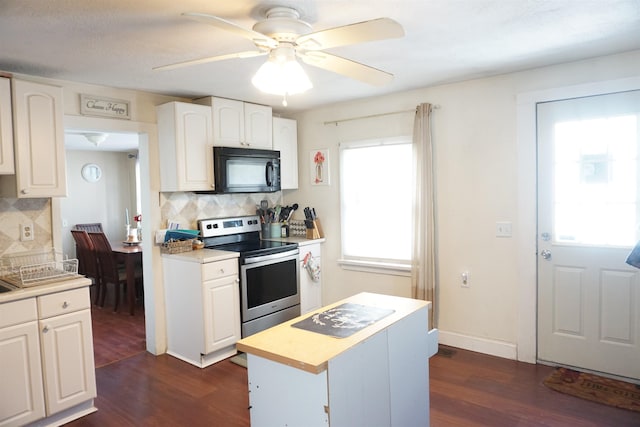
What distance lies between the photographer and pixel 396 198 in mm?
4008

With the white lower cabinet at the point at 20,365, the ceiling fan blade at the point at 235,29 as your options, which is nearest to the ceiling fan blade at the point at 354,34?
the ceiling fan blade at the point at 235,29

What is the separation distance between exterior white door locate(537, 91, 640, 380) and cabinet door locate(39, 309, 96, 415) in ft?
10.7

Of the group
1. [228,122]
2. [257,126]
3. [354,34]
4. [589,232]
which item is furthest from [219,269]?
[589,232]

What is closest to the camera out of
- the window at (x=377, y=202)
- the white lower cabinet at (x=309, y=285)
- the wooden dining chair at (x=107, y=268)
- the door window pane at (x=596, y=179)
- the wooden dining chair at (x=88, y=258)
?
the door window pane at (x=596, y=179)

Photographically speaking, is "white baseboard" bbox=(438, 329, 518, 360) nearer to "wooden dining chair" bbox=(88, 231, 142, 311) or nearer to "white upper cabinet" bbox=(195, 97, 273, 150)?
"white upper cabinet" bbox=(195, 97, 273, 150)

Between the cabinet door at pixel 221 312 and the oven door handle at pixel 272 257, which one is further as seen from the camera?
the oven door handle at pixel 272 257

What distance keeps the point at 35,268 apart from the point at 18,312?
0.58m

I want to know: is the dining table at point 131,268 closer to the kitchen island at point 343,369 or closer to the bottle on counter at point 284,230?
the bottle on counter at point 284,230

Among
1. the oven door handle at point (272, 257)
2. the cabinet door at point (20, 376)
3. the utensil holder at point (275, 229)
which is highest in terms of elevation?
the utensil holder at point (275, 229)

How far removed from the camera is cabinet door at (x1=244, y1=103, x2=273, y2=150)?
13.3 feet

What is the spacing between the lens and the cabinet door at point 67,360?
2.54 meters

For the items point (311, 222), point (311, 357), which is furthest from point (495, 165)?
point (311, 357)

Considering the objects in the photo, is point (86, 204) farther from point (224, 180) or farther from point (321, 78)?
point (321, 78)

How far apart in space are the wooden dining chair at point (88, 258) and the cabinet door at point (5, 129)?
10.2 feet
